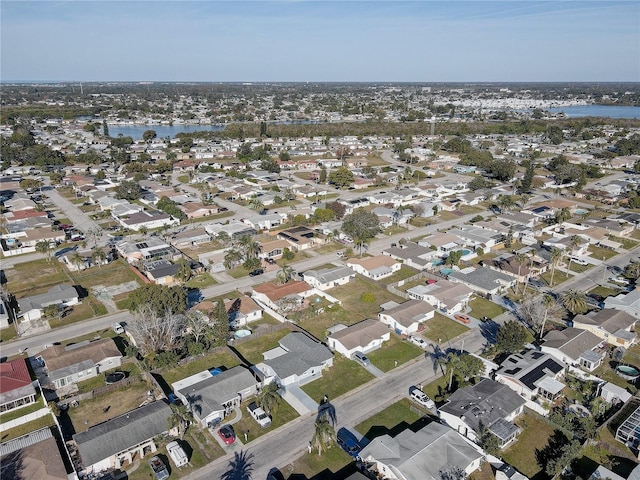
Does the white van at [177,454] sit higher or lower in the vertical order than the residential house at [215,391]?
lower

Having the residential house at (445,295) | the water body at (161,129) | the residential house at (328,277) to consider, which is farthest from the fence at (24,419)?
the water body at (161,129)

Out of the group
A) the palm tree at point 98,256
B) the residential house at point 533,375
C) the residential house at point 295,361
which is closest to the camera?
the residential house at point 533,375

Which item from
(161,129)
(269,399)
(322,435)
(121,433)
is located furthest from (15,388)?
(161,129)

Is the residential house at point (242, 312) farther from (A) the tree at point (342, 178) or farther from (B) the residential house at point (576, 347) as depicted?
(A) the tree at point (342, 178)

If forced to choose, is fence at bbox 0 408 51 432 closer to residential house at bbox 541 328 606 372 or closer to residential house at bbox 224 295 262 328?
residential house at bbox 224 295 262 328

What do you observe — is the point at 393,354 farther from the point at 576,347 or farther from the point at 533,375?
the point at 576,347

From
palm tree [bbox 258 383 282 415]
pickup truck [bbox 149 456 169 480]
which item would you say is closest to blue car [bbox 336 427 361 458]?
palm tree [bbox 258 383 282 415]
